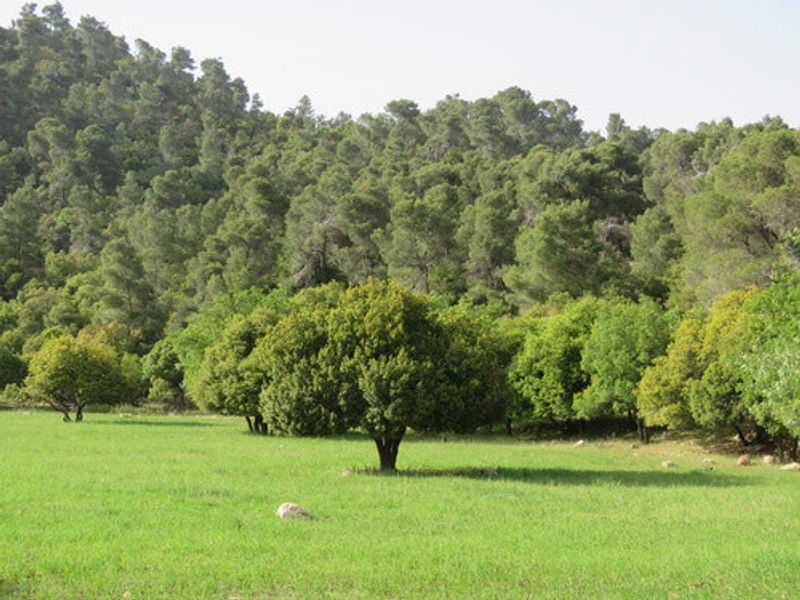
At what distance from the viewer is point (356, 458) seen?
38.2 meters

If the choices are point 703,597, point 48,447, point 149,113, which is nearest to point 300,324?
point 48,447

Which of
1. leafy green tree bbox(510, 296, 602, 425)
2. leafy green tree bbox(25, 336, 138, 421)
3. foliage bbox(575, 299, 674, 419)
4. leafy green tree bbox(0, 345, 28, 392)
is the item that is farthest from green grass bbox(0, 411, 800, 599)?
leafy green tree bbox(0, 345, 28, 392)

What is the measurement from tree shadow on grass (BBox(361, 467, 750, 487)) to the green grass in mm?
Result: 148

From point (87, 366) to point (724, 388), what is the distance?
50806 millimetres

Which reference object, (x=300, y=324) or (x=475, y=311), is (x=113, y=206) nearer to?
(x=475, y=311)

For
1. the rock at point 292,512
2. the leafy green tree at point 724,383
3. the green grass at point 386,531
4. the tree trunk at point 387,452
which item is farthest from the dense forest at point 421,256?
the rock at point 292,512

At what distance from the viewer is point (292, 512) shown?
19625mm

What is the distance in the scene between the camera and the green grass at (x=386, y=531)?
1305cm

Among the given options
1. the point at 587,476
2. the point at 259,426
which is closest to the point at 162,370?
the point at 259,426

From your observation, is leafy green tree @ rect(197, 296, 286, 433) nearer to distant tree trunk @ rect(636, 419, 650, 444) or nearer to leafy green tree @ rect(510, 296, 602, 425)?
leafy green tree @ rect(510, 296, 602, 425)

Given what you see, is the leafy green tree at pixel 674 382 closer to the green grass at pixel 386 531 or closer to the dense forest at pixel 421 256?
the dense forest at pixel 421 256

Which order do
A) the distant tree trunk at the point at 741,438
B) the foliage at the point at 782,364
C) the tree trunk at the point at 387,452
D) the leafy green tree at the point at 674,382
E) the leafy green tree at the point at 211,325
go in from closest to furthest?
1. the foliage at the point at 782,364
2. the tree trunk at the point at 387,452
3. the distant tree trunk at the point at 741,438
4. the leafy green tree at the point at 674,382
5. the leafy green tree at the point at 211,325

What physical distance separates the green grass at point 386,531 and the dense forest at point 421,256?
16.3ft

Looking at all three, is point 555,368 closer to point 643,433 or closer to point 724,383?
point 643,433
